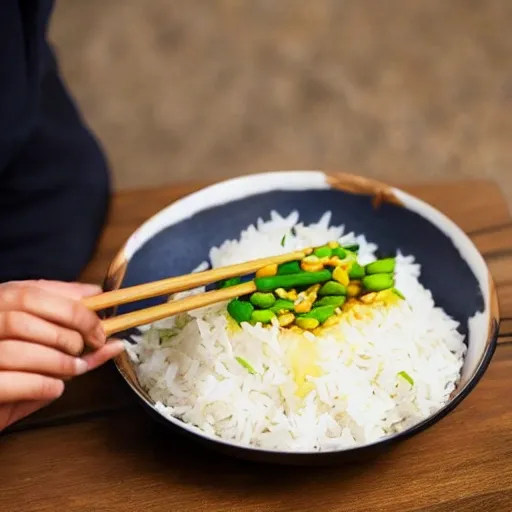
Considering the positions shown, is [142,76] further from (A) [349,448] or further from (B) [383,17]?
(A) [349,448]

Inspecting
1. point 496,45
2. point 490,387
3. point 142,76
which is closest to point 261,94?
point 142,76

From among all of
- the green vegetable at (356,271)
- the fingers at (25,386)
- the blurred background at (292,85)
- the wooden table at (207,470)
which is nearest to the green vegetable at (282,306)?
the green vegetable at (356,271)

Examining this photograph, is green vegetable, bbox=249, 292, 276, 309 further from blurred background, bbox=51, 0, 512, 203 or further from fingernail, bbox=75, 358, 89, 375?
blurred background, bbox=51, 0, 512, 203

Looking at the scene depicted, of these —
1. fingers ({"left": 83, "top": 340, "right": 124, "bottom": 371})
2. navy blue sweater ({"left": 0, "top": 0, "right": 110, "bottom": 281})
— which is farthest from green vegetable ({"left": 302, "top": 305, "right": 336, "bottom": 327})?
navy blue sweater ({"left": 0, "top": 0, "right": 110, "bottom": 281})

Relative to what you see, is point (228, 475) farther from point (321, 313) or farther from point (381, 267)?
point (381, 267)

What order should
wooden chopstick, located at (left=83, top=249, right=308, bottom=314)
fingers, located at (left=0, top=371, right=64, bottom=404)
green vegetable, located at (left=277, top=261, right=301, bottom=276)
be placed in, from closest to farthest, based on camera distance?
fingers, located at (left=0, top=371, right=64, bottom=404), wooden chopstick, located at (left=83, top=249, right=308, bottom=314), green vegetable, located at (left=277, top=261, right=301, bottom=276)

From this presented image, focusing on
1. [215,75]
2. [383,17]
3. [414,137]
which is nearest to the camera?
[414,137]

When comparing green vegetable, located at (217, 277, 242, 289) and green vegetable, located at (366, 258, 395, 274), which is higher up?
green vegetable, located at (366, 258, 395, 274)

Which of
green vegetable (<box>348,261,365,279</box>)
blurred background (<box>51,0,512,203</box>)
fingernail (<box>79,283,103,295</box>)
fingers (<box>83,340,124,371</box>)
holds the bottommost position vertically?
blurred background (<box>51,0,512,203</box>)
